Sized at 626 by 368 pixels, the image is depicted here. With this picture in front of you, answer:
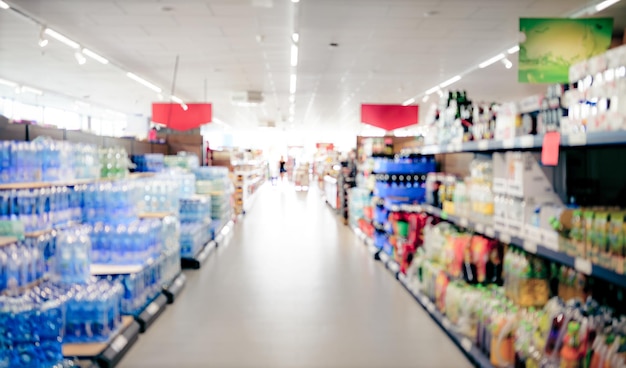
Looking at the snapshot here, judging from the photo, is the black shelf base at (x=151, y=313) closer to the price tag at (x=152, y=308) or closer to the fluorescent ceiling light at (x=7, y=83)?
the price tag at (x=152, y=308)

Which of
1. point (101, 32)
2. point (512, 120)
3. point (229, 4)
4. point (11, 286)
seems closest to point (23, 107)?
point (101, 32)

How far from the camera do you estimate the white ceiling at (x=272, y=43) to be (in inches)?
326

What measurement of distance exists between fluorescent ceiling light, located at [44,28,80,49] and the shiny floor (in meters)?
5.46

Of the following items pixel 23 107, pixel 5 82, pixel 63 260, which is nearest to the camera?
pixel 63 260

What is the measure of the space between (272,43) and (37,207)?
25.3ft

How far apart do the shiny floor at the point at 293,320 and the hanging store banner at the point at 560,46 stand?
2.39 metres

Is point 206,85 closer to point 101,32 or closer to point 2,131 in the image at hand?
point 101,32

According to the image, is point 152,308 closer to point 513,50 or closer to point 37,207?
point 37,207

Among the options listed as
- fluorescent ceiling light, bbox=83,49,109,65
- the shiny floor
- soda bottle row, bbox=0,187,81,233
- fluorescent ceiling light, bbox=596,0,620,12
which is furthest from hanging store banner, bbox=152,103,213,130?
soda bottle row, bbox=0,187,81,233

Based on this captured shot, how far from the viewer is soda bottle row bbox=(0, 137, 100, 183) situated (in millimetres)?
3634

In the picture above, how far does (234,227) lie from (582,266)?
1002 cm

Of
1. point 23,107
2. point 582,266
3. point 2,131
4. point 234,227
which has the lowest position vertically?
point 234,227

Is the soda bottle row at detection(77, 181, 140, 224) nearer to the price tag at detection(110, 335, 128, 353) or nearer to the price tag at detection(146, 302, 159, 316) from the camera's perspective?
the price tag at detection(146, 302, 159, 316)

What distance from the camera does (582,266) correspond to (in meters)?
2.40
